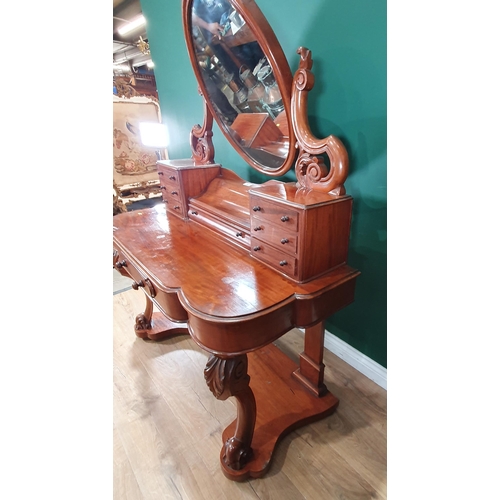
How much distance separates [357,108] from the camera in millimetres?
1051

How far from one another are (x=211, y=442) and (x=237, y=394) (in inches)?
17.9

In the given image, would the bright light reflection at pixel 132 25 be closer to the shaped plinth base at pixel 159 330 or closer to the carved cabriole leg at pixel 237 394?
the shaped plinth base at pixel 159 330

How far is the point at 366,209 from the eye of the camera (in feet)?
3.81

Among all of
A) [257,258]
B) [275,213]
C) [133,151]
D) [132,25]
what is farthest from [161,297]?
[132,25]

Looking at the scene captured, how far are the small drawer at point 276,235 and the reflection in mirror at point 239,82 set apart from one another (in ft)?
1.29

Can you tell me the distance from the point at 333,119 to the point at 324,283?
2.20ft

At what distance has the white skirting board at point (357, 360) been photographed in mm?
1416

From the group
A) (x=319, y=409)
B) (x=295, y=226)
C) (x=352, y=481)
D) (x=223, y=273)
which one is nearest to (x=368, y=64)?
(x=295, y=226)

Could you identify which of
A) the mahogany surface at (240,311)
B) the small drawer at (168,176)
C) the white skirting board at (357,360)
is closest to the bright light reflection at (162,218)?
the mahogany surface at (240,311)

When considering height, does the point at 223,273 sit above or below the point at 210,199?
below

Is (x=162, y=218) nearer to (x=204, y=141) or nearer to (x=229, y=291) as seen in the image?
(x=204, y=141)

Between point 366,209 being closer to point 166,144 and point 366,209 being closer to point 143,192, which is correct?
point 166,144

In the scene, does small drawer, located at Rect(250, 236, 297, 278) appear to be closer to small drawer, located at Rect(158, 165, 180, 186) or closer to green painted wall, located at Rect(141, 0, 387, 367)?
green painted wall, located at Rect(141, 0, 387, 367)

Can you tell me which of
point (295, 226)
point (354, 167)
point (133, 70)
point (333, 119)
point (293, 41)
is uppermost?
point (133, 70)
